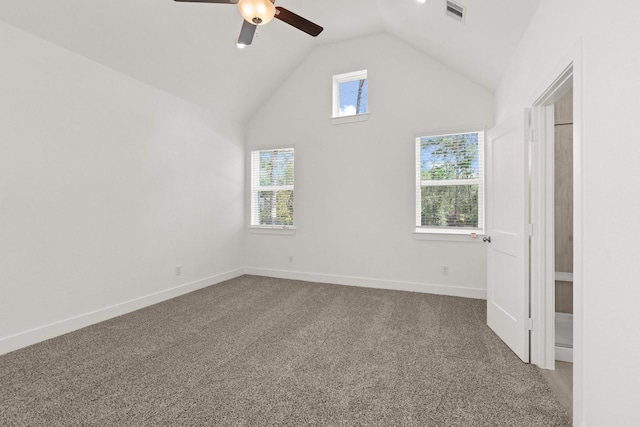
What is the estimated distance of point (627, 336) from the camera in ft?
3.84

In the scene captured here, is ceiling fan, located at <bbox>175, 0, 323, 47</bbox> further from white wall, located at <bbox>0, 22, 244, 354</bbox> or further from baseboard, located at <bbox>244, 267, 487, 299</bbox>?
baseboard, located at <bbox>244, 267, 487, 299</bbox>

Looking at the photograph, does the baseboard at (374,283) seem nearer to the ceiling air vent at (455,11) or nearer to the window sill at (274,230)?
the window sill at (274,230)

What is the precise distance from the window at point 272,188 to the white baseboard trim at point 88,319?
4.59 ft

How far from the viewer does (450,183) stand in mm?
4109

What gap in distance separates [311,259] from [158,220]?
7.38 ft

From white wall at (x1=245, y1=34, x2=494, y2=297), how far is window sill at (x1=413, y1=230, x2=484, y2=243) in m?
0.06

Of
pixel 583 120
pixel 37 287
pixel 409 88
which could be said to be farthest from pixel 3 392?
pixel 409 88

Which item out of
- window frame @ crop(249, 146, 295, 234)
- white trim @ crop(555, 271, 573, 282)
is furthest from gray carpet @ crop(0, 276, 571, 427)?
window frame @ crop(249, 146, 295, 234)

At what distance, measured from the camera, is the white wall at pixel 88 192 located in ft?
8.34

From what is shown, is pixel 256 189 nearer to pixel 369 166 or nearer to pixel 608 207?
pixel 369 166

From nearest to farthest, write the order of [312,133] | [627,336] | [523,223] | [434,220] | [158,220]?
1. [627,336]
2. [523,223]
3. [158,220]
4. [434,220]
5. [312,133]

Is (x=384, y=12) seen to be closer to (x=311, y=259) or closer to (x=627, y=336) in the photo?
(x=311, y=259)

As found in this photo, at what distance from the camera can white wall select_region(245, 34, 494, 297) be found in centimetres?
407

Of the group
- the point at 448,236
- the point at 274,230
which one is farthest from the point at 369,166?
the point at 274,230
